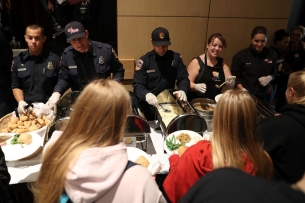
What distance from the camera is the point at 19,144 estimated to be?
1.54 metres

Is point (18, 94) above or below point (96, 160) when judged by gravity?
below

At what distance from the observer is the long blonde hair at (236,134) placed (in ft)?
3.53

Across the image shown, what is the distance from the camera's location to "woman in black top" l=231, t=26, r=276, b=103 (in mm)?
2561

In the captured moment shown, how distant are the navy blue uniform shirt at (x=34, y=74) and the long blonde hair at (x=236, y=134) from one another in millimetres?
1696

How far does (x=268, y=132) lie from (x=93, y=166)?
94 centimetres

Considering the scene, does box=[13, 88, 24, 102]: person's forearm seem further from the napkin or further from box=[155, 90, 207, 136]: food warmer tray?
the napkin

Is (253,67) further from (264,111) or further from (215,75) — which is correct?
(264,111)

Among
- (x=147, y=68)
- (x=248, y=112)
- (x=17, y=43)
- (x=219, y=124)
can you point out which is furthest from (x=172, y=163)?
(x=17, y=43)

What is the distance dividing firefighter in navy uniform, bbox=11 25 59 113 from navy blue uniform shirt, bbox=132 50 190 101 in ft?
2.53

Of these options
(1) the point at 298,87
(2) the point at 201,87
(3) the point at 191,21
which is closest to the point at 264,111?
(1) the point at 298,87

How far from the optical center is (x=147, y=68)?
7.55 feet

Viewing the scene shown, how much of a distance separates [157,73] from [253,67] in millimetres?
1037


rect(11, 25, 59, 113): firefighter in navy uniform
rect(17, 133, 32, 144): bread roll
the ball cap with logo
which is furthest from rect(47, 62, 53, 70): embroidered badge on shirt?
rect(17, 133, 32, 144): bread roll

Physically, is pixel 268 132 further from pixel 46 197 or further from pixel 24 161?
pixel 24 161
